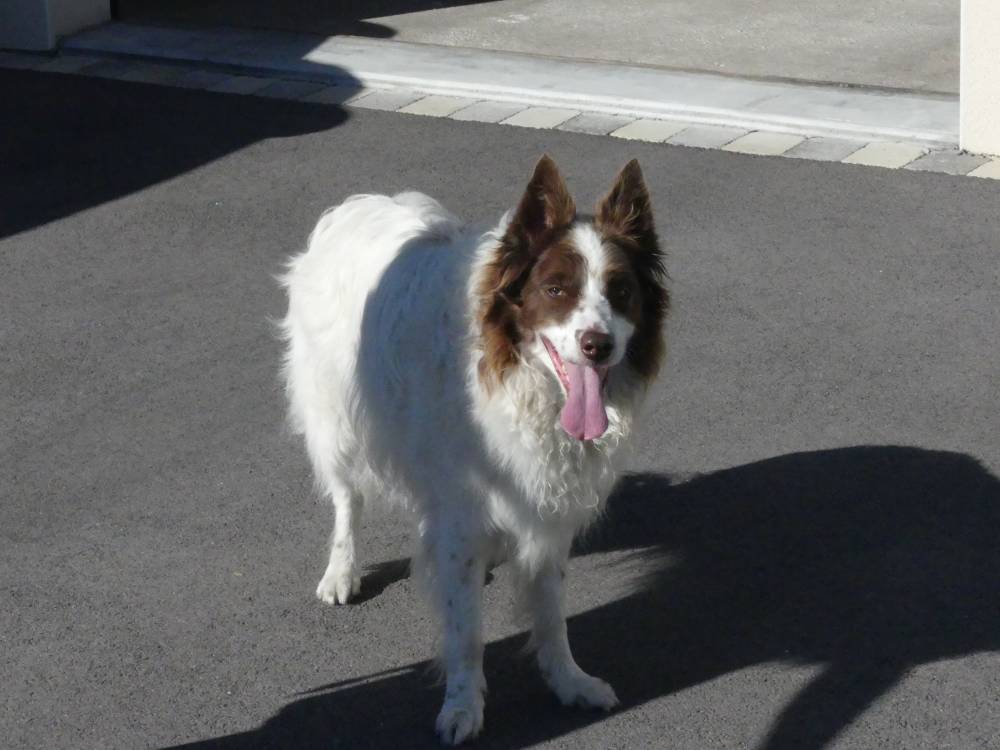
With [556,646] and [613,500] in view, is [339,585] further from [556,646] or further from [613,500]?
[613,500]

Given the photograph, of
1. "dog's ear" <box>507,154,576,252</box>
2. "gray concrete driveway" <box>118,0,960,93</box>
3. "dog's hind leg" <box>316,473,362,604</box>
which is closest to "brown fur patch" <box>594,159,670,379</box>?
"dog's ear" <box>507,154,576,252</box>

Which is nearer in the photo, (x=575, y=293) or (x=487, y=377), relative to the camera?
(x=575, y=293)

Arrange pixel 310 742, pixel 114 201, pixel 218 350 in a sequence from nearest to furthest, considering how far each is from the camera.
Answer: pixel 310 742 < pixel 218 350 < pixel 114 201

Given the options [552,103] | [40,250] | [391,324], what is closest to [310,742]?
[391,324]

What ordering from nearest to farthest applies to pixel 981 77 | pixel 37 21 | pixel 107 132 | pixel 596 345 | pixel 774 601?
pixel 596 345
pixel 774 601
pixel 981 77
pixel 107 132
pixel 37 21

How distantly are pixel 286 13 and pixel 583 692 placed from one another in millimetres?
10396

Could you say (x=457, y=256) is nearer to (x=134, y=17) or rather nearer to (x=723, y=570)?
(x=723, y=570)

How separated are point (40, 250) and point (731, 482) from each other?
15.9ft

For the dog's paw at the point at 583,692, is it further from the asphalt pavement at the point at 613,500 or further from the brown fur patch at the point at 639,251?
the brown fur patch at the point at 639,251

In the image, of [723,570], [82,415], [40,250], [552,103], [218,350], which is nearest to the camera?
[723,570]

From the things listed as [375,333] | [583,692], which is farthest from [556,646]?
[375,333]

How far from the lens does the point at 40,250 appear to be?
30.9 ft

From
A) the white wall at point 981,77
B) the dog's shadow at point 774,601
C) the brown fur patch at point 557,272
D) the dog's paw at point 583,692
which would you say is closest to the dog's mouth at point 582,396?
the brown fur patch at point 557,272

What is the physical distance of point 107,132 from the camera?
37.4 ft
